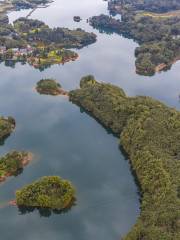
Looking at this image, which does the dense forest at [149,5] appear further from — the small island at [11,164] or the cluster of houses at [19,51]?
the small island at [11,164]

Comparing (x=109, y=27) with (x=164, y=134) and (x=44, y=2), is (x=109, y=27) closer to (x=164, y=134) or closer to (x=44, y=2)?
(x=44, y=2)

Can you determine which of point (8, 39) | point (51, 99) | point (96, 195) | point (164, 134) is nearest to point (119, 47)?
point (8, 39)

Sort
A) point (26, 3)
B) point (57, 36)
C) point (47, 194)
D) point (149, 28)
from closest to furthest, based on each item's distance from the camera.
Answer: point (47, 194), point (57, 36), point (149, 28), point (26, 3)

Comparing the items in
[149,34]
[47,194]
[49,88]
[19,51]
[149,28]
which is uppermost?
[47,194]

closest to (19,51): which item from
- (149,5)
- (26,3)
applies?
(26,3)

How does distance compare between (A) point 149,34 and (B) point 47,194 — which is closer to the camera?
(B) point 47,194

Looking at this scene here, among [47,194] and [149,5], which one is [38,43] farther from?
[47,194]
